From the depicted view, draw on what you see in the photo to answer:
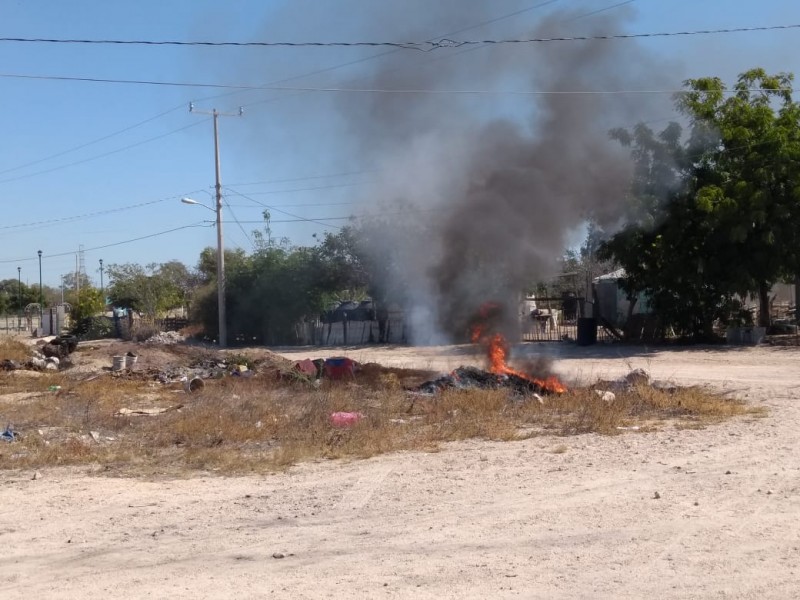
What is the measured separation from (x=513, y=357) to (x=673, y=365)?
5419 mm

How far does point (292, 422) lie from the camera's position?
11.4 m

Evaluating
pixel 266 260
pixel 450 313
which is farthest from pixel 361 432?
pixel 266 260

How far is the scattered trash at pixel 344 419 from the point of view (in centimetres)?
1104

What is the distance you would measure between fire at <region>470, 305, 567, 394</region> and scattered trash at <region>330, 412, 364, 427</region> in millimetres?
3808

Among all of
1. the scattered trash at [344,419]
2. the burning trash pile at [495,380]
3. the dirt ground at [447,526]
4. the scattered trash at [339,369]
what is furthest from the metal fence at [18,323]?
the dirt ground at [447,526]

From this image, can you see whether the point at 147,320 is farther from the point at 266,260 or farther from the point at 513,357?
the point at 513,357

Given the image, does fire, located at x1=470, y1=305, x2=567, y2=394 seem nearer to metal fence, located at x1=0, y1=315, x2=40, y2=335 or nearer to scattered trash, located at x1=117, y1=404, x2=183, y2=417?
scattered trash, located at x1=117, y1=404, x2=183, y2=417

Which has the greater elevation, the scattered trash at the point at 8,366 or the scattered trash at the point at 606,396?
the scattered trash at the point at 8,366

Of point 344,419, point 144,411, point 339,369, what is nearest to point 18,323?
point 339,369

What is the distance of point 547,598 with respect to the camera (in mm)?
4824

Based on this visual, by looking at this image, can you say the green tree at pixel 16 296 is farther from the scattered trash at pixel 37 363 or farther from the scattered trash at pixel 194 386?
the scattered trash at pixel 194 386

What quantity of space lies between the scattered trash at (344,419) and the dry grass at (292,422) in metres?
0.12

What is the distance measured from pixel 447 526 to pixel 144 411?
8479 mm

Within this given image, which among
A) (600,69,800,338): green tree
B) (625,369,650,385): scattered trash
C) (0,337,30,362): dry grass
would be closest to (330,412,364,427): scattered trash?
(625,369,650,385): scattered trash
